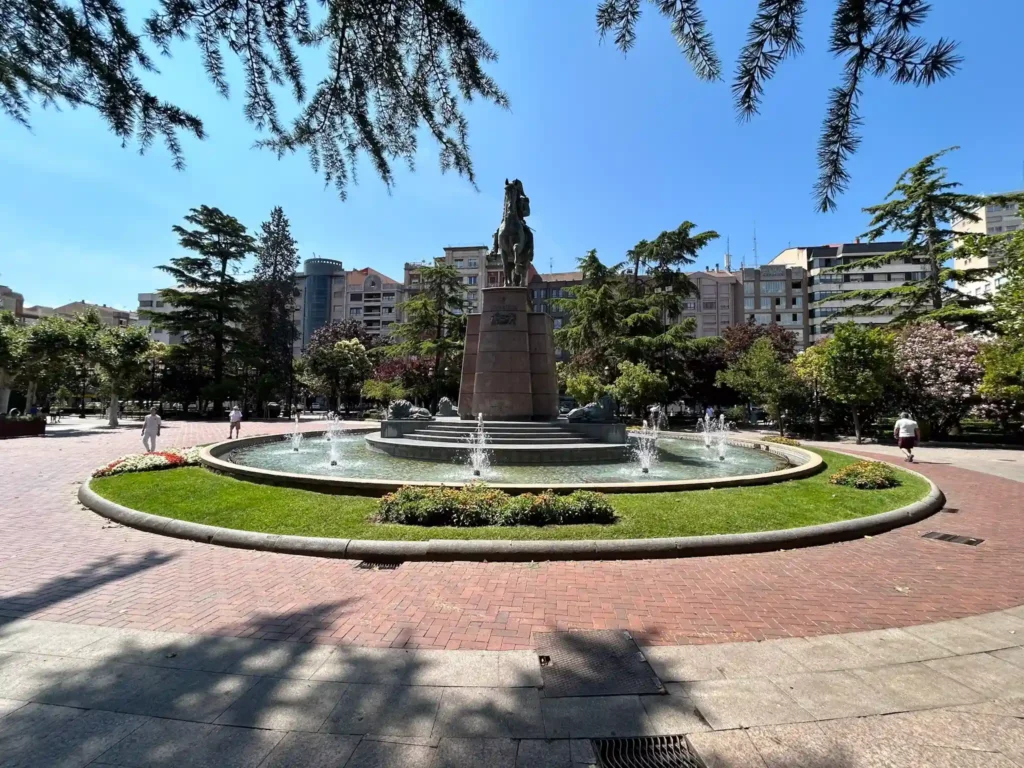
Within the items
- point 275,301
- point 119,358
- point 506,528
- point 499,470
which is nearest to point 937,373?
point 499,470

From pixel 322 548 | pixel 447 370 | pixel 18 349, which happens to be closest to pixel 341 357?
pixel 447 370

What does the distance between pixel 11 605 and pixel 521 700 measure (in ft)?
16.1

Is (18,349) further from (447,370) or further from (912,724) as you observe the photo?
(912,724)

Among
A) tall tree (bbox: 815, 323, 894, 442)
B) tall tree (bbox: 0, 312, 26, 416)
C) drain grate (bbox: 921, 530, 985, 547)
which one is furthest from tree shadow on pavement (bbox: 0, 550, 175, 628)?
tall tree (bbox: 0, 312, 26, 416)

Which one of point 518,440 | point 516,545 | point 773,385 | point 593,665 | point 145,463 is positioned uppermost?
point 773,385

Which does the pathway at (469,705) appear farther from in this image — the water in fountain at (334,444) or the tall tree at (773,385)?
the tall tree at (773,385)

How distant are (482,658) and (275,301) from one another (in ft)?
189

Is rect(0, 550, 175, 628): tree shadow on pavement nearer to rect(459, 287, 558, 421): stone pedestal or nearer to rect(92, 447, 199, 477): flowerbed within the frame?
rect(92, 447, 199, 477): flowerbed

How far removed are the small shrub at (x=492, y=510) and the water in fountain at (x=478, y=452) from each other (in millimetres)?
3802

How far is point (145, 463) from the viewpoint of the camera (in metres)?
11.7

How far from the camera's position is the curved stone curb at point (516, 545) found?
6066 millimetres

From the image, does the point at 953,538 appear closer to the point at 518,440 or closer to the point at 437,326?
the point at 518,440

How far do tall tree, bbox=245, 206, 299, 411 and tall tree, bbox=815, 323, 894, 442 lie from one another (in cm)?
4601

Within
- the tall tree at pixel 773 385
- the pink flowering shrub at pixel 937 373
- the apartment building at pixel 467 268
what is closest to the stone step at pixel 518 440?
the tall tree at pixel 773 385
